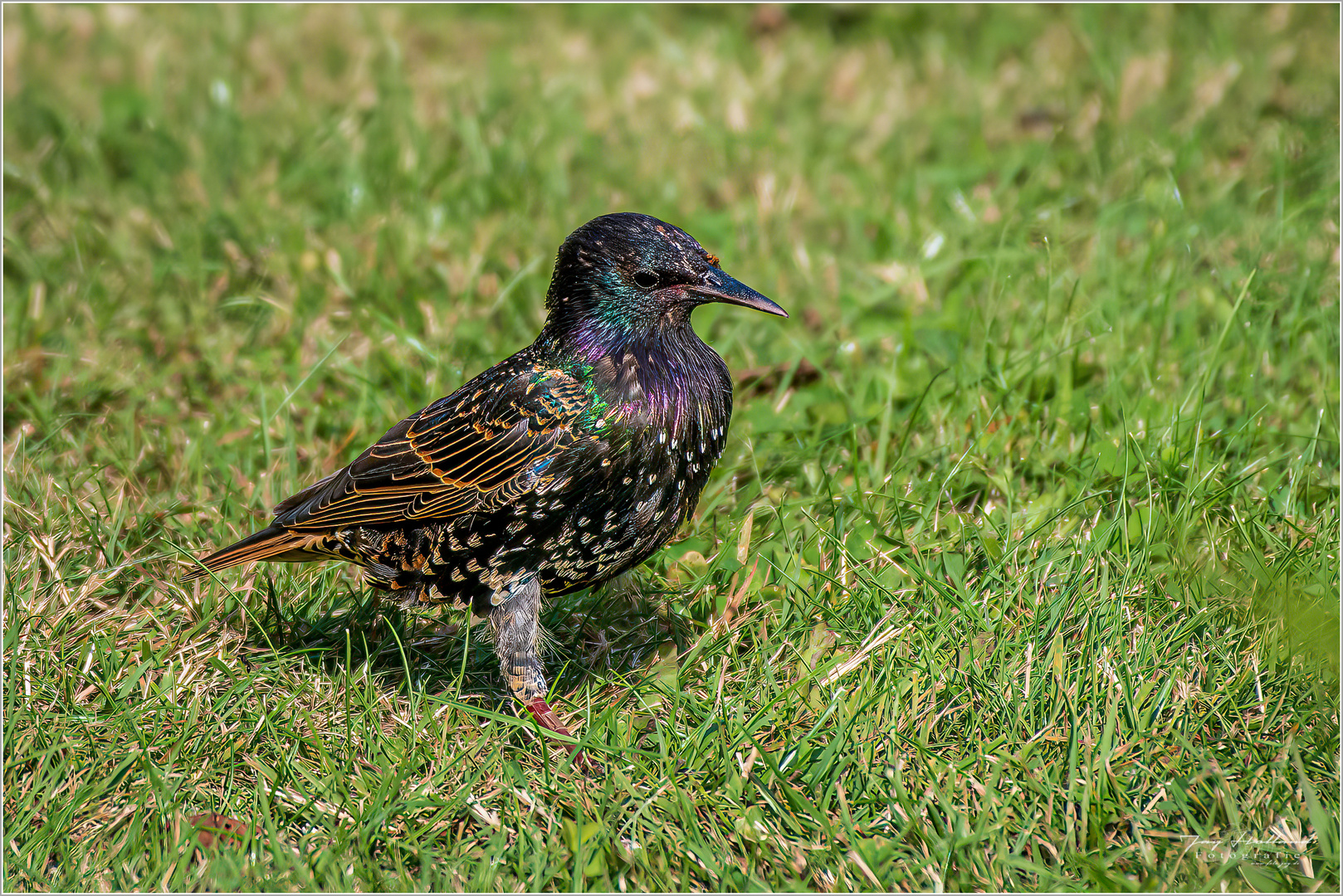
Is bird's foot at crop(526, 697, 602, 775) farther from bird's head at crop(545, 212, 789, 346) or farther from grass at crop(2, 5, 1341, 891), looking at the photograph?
bird's head at crop(545, 212, 789, 346)

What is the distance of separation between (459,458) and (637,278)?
72cm

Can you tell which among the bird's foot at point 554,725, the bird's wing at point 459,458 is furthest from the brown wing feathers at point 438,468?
the bird's foot at point 554,725

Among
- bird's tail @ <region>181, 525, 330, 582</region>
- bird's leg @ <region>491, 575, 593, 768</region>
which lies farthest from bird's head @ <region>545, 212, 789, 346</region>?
bird's tail @ <region>181, 525, 330, 582</region>

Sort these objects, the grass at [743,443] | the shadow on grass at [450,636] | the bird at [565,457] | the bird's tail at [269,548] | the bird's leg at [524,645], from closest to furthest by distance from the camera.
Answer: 1. the grass at [743,443]
2. the bird at [565,457]
3. the bird's leg at [524,645]
4. the bird's tail at [269,548]
5. the shadow on grass at [450,636]

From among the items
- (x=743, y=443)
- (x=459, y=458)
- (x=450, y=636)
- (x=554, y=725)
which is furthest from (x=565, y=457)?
(x=743, y=443)

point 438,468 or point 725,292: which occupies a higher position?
point 725,292

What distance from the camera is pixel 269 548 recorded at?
12.5 ft

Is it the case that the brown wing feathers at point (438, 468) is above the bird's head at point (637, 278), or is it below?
below

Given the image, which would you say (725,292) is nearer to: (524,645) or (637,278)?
(637,278)

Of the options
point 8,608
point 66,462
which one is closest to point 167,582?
point 8,608

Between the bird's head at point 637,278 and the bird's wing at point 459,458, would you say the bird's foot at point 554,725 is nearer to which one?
the bird's wing at point 459,458

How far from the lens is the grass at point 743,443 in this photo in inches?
124

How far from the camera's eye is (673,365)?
348cm

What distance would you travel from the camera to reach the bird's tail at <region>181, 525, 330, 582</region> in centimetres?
377
